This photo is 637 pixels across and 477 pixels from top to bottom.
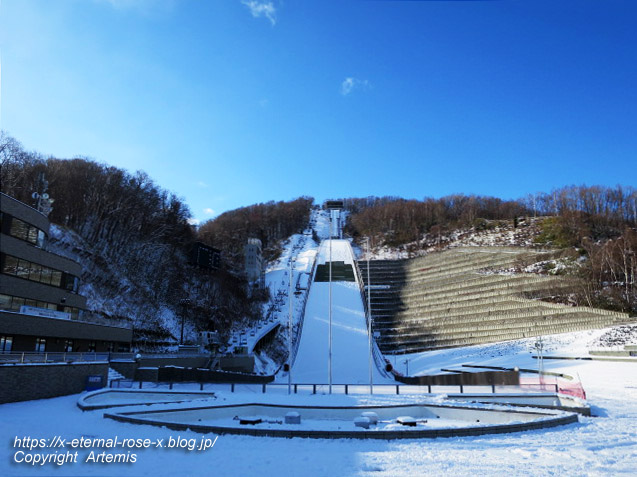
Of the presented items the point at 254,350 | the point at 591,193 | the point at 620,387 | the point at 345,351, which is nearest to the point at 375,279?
the point at 345,351

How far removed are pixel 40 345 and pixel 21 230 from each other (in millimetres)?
7656

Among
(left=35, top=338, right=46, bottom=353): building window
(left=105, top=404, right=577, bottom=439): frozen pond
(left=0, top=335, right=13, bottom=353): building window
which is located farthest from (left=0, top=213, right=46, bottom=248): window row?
(left=105, top=404, right=577, bottom=439): frozen pond

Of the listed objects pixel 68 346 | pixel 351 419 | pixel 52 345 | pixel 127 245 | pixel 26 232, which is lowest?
pixel 351 419

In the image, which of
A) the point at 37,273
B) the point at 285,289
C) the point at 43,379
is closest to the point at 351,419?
the point at 43,379

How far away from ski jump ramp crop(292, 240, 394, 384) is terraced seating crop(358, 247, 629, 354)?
3067 millimetres

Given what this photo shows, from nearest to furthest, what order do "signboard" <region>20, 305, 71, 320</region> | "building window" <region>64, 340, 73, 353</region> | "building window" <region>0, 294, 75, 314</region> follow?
"signboard" <region>20, 305, 71, 320</region> < "building window" <region>0, 294, 75, 314</region> < "building window" <region>64, 340, 73, 353</region>

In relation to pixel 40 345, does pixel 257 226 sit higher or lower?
higher

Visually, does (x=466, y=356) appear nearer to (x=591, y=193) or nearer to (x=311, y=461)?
(x=311, y=461)

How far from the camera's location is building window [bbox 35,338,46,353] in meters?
27.9

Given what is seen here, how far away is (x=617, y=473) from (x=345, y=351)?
3725cm

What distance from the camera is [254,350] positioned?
43.9 meters

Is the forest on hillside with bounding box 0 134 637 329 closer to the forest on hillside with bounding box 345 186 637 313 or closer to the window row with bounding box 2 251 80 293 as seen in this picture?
the forest on hillside with bounding box 345 186 637 313

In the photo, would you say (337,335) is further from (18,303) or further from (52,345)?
(18,303)

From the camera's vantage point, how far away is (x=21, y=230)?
2870 centimetres
